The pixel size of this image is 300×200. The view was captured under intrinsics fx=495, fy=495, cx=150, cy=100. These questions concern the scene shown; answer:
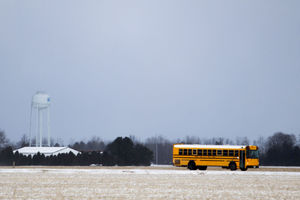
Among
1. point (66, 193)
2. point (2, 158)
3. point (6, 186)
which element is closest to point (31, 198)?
point (66, 193)

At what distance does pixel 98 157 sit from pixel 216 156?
36.9m

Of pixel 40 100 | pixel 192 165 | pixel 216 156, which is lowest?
pixel 192 165

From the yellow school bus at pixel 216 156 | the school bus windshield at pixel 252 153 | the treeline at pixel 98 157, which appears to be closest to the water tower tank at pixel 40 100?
the treeline at pixel 98 157

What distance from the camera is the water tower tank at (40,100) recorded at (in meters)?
103

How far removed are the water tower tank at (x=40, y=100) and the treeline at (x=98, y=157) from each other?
60.3ft

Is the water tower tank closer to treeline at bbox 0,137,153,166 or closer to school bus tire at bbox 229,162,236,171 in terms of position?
treeline at bbox 0,137,153,166

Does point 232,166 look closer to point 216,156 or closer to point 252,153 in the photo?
point 216,156

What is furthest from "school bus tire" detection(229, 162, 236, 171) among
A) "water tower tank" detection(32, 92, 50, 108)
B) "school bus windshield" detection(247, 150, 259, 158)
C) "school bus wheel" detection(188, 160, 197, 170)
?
"water tower tank" detection(32, 92, 50, 108)

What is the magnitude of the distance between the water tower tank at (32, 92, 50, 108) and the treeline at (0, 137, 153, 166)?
1838 centimetres

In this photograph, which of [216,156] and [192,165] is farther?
[192,165]

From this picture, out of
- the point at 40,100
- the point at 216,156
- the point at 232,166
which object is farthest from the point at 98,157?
the point at 232,166

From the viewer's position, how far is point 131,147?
85.2m

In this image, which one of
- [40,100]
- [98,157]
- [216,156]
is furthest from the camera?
[40,100]

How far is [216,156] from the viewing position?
5044 cm
